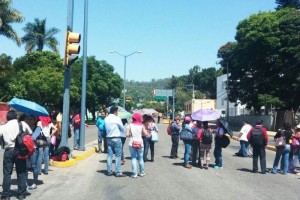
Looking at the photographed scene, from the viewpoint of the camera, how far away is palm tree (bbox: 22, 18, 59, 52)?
61.8 m

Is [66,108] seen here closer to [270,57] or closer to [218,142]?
[218,142]

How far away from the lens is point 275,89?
45.7 m

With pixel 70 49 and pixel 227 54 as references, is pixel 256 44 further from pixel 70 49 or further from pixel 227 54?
pixel 70 49

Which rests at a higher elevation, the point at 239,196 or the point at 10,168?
the point at 10,168

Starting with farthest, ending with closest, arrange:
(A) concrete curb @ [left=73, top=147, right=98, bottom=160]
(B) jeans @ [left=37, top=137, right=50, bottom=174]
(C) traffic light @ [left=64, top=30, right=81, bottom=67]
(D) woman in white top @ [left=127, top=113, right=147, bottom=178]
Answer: (A) concrete curb @ [left=73, top=147, right=98, bottom=160] < (C) traffic light @ [left=64, top=30, right=81, bottom=67] < (D) woman in white top @ [left=127, top=113, right=147, bottom=178] < (B) jeans @ [left=37, top=137, right=50, bottom=174]

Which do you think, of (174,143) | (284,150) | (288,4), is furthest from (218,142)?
(288,4)

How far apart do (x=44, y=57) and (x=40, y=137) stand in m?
48.3

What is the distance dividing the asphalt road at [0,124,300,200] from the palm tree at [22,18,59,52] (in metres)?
50.0

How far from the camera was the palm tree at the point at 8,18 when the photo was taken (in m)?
41.9

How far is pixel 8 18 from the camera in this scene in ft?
140

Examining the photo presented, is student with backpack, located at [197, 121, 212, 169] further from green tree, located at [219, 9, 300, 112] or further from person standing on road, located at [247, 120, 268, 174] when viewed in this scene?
green tree, located at [219, 9, 300, 112]

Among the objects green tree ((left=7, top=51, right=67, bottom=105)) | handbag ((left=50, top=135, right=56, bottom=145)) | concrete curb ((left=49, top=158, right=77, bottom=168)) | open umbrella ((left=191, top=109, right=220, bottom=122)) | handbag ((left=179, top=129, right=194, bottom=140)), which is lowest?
concrete curb ((left=49, top=158, right=77, bottom=168))

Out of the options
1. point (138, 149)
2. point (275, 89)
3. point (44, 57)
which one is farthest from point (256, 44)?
point (138, 149)

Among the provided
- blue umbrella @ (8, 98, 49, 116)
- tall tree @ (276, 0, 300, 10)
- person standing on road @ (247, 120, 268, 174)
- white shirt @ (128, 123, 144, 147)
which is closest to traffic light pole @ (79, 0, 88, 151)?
white shirt @ (128, 123, 144, 147)
